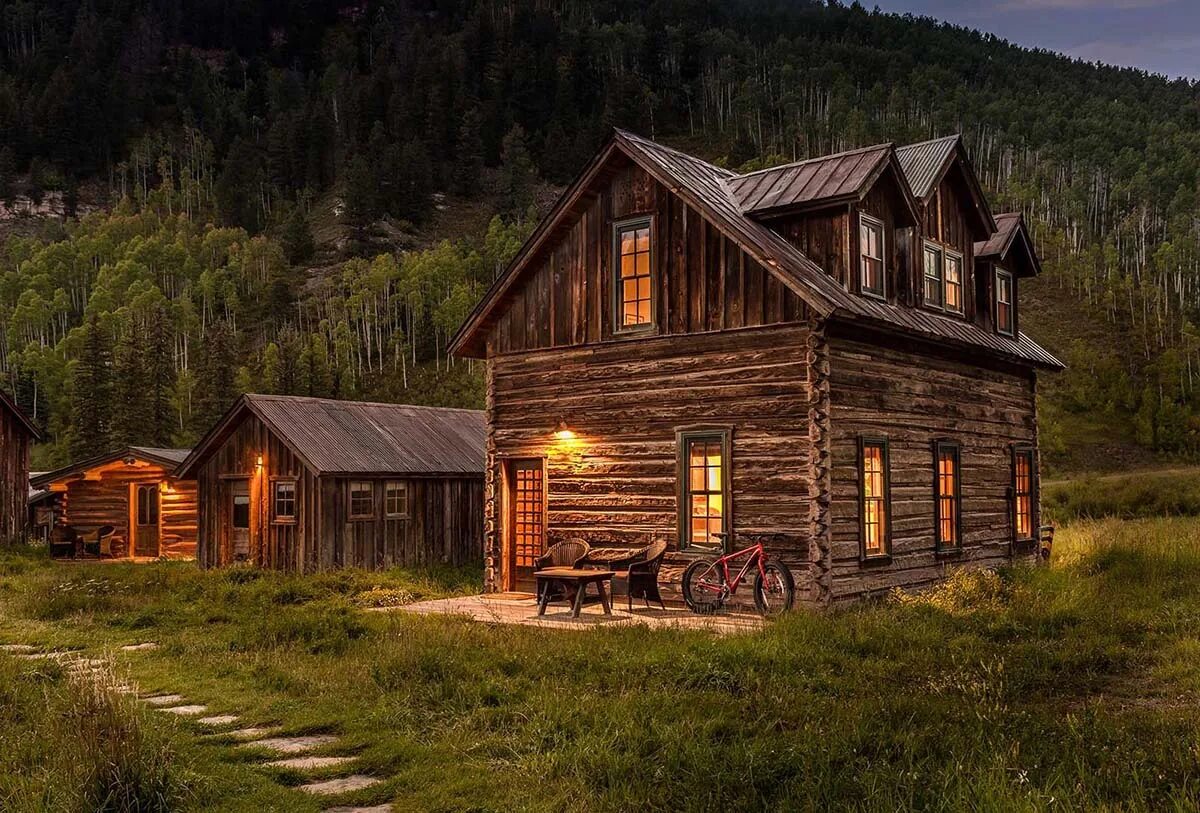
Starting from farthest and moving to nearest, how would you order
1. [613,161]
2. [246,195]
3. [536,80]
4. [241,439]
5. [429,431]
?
[536,80], [246,195], [429,431], [241,439], [613,161]

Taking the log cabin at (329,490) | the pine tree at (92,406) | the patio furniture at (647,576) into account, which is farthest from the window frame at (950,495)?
the pine tree at (92,406)

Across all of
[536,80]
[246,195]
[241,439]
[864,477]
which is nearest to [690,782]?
[864,477]

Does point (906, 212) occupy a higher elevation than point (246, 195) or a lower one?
lower

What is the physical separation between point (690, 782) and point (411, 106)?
163 m

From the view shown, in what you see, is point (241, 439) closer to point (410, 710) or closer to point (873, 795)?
point (410, 710)

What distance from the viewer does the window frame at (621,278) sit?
62.3 feet

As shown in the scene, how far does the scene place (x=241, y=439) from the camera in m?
27.1

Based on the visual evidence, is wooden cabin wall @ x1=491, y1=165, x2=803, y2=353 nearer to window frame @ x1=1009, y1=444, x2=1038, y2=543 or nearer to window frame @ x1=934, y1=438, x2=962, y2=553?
window frame @ x1=934, y1=438, x2=962, y2=553

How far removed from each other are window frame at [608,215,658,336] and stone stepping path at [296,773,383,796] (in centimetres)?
1185

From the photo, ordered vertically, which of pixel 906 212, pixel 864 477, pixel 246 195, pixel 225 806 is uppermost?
pixel 246 195

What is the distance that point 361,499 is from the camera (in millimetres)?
25891

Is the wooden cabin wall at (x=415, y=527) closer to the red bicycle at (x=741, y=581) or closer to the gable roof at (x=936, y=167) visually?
the red bicycle at (x=741, y=581)

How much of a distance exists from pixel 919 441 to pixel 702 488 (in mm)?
4435

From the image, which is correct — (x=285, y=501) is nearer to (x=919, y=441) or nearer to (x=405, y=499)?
(x=405, y=499)
